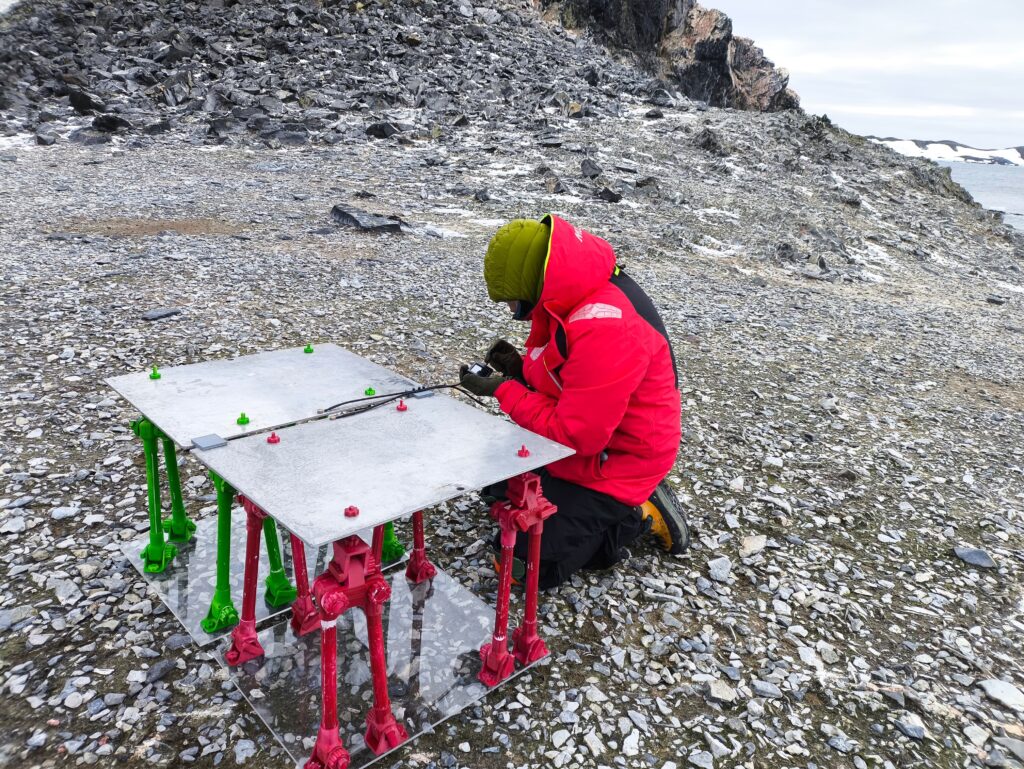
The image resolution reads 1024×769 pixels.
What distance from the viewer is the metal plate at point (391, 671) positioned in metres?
3.46

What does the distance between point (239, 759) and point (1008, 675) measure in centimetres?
431

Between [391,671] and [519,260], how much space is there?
236 cm

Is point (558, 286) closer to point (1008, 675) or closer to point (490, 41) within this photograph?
point (1008, 675)

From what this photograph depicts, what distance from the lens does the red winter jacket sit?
3.78 meters

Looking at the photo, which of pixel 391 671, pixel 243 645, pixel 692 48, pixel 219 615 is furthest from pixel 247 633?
pixel 692 48

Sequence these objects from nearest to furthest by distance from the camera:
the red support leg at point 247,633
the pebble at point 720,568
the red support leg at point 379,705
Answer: the red support leg at point 379,705, the red support leg at point 247,633, the pebble at point 720,568

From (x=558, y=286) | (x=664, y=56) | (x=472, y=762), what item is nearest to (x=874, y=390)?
(x=558, y=286)

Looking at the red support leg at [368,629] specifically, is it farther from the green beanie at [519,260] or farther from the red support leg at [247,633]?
the green beanie at [519,260]

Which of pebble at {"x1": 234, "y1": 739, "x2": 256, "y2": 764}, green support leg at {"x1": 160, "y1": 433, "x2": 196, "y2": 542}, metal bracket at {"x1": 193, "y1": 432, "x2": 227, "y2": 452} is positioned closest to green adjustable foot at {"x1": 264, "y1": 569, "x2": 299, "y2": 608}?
green support leg at {"x1": 160, "y1": 433, "x2": 196, "y2": 542}

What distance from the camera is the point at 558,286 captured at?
391cm

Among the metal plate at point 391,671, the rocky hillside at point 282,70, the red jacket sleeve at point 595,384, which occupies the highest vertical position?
the rocky hillside at point 282,70

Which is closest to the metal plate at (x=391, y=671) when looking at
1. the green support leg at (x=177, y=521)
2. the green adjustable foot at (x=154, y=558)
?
the green adjustable foot at (x=154, y=558)

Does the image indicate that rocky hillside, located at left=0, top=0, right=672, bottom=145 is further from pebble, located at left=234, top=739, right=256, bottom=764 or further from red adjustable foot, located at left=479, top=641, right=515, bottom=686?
pebble, located at left=234, top=739, right=256, bottom=764

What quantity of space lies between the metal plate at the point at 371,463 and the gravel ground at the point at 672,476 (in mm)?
1323
